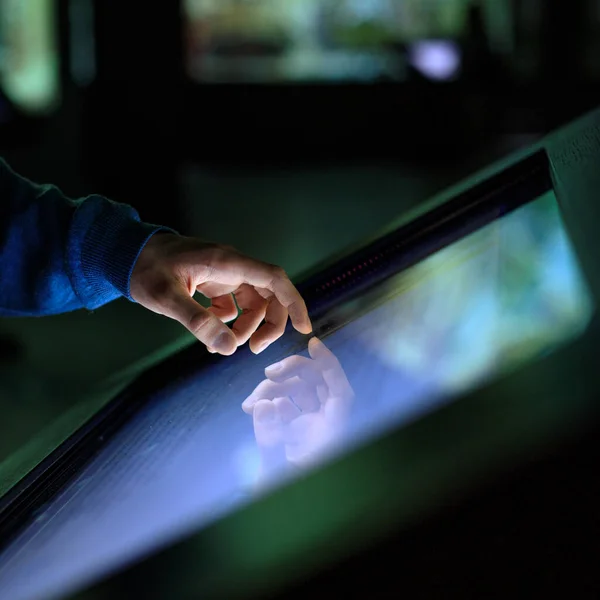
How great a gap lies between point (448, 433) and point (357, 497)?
42 mm

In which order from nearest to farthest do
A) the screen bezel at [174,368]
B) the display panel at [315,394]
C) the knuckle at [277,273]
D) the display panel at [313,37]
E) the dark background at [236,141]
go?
the display panel at [315,394] < the screen bezel at [174,368] < the knuckle at [277,273] < the dark background at [236,141] < the display panel at [313,37]

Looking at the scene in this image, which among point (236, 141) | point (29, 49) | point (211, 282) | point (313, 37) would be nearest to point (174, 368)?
point (211, 282)

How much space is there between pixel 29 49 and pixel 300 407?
5636 millimetres

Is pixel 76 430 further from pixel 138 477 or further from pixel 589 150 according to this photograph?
pixel 589 150

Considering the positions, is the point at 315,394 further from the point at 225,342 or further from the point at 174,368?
the point at 174,368

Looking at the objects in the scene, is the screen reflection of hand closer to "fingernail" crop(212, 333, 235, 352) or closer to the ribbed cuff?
"fingernail" crop(212, 333, 235, 352)

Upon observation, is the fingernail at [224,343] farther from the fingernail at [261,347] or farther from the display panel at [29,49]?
the display panel at [29,49]

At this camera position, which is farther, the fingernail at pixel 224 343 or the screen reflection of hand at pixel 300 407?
the fingernail at pixel 224 343

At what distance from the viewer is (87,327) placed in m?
3.28

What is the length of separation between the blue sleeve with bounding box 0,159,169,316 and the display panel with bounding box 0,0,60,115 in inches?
197

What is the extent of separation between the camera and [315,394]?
2.13 ft

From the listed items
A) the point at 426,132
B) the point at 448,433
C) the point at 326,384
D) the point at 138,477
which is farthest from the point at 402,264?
the point at 426,132

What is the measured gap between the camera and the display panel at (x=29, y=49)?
5.58m

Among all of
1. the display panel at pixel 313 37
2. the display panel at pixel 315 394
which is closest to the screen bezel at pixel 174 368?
the display panel at pixel 315 394
